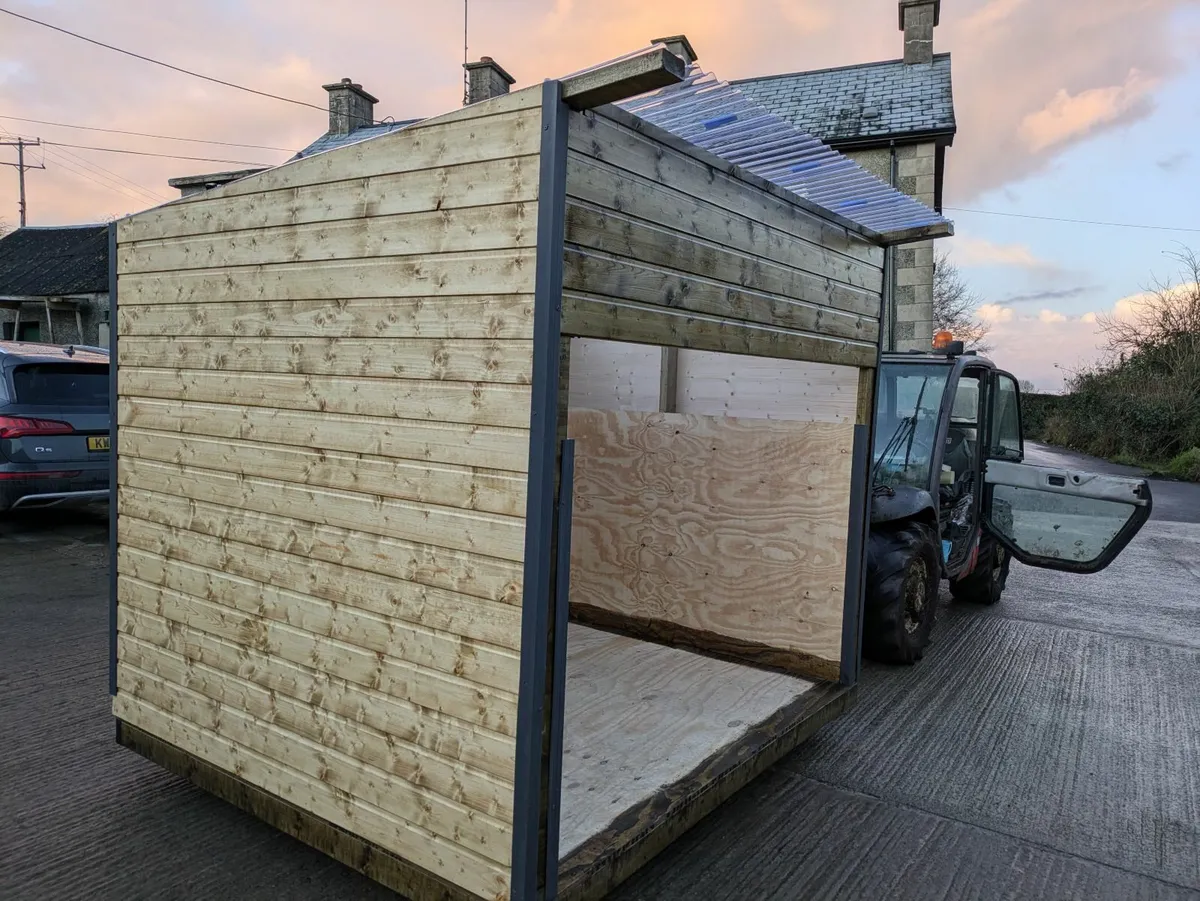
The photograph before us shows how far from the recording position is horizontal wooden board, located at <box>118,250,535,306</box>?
225 centimetres

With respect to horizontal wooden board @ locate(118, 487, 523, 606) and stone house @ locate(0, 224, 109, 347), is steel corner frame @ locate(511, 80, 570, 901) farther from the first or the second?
stone house @ locate(0, 224, 109, 347)

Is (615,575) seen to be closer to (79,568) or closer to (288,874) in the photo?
(288,874)

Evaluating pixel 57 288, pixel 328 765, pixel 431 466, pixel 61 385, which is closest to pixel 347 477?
pixel 431 466

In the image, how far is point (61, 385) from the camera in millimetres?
7867

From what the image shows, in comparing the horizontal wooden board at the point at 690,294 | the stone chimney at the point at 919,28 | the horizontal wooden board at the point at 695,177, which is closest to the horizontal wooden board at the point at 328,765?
the horizontal wooden board at the point at 690,294

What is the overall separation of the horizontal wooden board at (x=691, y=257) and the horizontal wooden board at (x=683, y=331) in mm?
85

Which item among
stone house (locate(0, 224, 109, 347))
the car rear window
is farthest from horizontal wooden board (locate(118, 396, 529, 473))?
stone house (locate(0, 224, 109, 347))

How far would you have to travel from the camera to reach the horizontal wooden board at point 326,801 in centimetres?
238

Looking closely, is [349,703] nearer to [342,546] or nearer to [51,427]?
[342,546]

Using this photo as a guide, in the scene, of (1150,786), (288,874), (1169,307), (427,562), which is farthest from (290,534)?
(1169,307)

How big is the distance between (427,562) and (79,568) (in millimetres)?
6197

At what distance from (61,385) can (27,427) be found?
21.6 inches

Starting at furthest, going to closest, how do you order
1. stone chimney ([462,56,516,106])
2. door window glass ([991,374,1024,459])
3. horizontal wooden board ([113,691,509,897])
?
stone chimney ([462,56,516,106])
door window glass ([991,374,1024,459])
horizontal wooden board ([113,691,509,897])

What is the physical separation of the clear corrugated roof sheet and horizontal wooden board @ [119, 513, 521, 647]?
162cm
